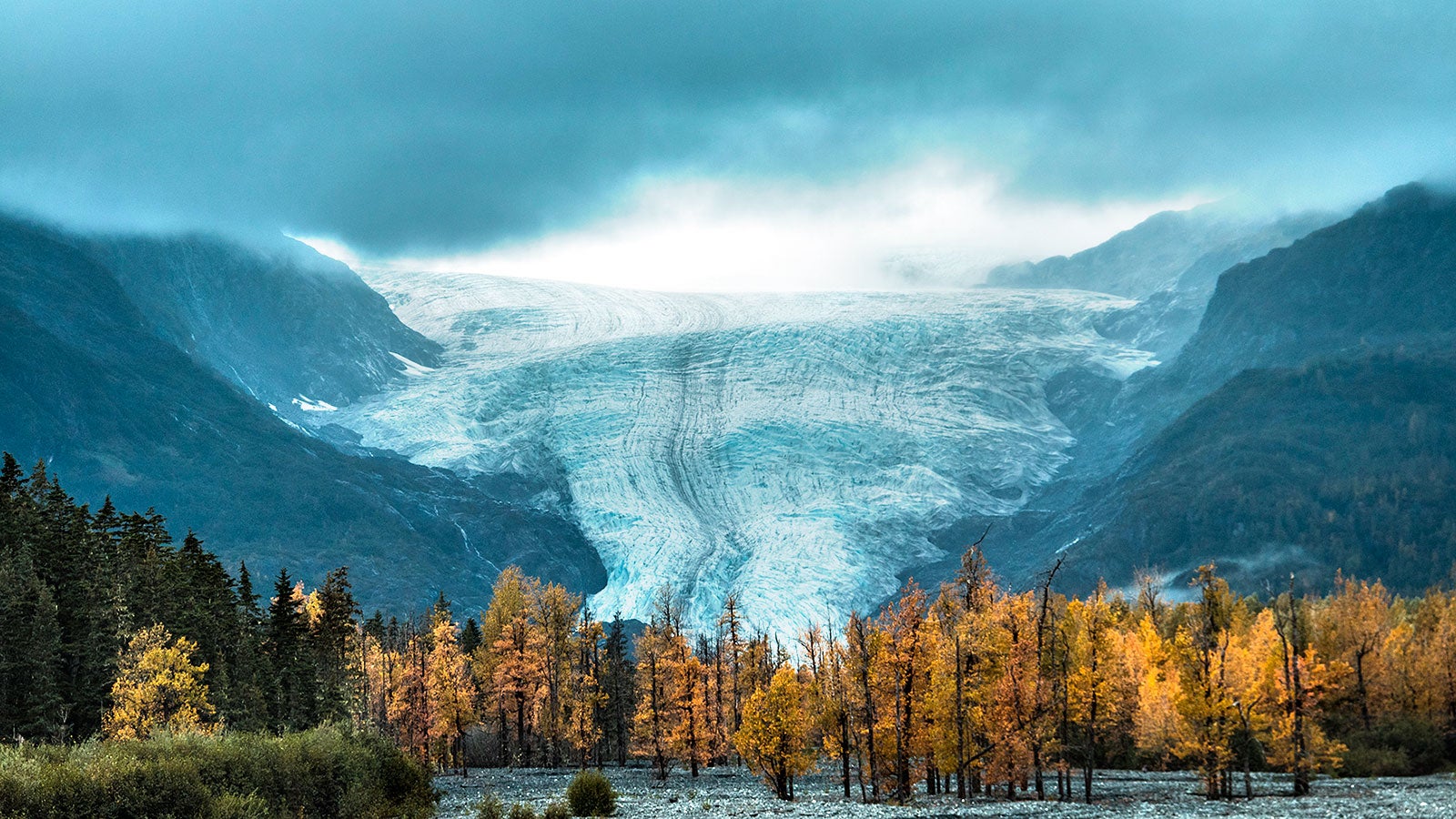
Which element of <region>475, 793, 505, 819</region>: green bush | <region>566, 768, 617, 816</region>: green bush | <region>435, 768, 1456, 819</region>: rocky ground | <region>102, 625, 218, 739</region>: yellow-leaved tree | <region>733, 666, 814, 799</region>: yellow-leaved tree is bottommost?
<region>435, 768, 1456, 819</region>: rocky ground

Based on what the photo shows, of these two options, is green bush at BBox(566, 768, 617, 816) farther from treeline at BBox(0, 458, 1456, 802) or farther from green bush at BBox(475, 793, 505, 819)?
treeline at BBox(0, 458, 1456, 802)

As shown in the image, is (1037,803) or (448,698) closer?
(1037,803)

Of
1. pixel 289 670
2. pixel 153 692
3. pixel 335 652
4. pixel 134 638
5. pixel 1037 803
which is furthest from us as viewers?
pixel 335 652

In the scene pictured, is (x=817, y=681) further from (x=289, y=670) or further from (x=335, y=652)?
(x=335, y=652)

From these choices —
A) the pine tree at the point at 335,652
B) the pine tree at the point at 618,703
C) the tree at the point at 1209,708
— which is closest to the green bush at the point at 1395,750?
the tree at the point at 1209,708

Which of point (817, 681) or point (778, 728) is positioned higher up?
point (817, 681)

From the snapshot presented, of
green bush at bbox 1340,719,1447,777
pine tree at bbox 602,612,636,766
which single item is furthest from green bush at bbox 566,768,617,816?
green bush at bbox 1340,719,1447,777

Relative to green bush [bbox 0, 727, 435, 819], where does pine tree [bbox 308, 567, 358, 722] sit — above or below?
above

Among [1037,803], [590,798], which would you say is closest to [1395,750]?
[1037,803]
